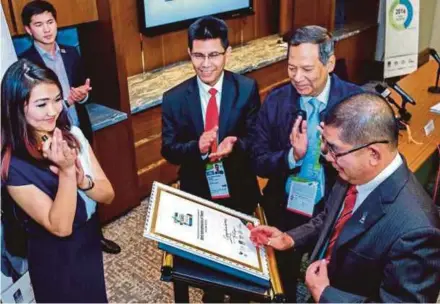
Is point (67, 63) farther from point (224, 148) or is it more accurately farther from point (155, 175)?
point (155, 175)

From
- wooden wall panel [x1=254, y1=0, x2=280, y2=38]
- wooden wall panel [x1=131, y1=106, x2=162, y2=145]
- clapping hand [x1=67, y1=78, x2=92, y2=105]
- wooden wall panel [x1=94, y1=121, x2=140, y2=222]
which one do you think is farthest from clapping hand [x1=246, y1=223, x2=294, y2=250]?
wooden wall panel [x1=254, y1=0, x2=280, y2=38]

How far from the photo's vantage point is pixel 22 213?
143 cm

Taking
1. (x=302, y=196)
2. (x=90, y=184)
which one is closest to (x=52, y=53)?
(x=90, y=184)

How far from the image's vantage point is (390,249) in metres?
1.40

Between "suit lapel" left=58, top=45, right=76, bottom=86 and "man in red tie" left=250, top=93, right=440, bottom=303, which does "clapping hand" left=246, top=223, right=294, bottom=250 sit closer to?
"man in red tie" left=250, top=93, right=440, bottom=303

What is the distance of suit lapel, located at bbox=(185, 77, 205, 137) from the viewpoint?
7.17 ft

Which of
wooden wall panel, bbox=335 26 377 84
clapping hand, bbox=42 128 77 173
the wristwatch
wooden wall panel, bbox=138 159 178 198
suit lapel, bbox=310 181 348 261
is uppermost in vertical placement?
clapping hand, bbox=42 128 77 173

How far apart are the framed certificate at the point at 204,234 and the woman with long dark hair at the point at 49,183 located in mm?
211

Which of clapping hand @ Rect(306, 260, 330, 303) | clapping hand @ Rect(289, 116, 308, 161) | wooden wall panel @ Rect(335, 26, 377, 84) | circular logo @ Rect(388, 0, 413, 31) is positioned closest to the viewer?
clapping hand @ Rect(306, 260, 330, 303)

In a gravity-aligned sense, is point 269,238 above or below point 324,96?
below

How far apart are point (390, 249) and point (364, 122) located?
1.26 ft

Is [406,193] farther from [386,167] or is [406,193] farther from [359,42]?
[359,42]

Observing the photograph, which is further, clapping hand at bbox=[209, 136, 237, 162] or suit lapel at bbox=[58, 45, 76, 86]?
suit lapel at bbox=[58, 45, 76, 86]

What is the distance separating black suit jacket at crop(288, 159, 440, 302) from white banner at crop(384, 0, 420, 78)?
458cm
